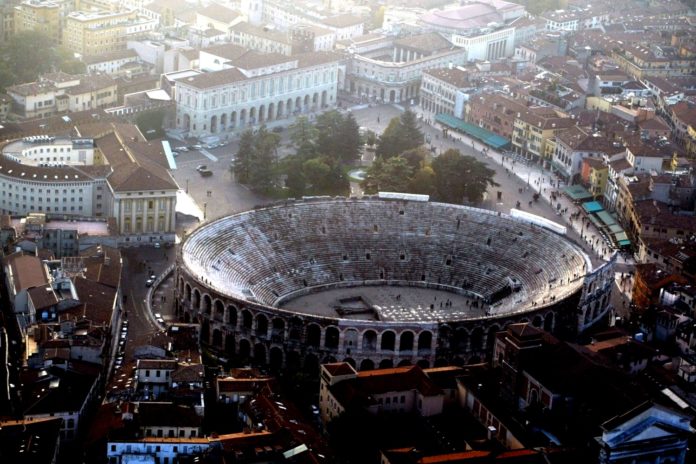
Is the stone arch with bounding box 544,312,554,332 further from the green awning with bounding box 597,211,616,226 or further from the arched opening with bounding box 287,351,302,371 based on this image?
the green awning with bounding box 597,211,616,226

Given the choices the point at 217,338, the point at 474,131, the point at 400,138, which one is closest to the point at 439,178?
the point at 400,138

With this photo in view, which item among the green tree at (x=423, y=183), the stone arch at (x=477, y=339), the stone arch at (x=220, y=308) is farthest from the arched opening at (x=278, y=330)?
the green tree at (x=423, y=183)

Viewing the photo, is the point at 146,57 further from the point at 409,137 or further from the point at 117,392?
the point at 117,392

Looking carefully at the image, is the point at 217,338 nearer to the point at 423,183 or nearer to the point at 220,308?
the point at 220,308

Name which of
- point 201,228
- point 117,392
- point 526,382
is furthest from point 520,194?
point 117,392

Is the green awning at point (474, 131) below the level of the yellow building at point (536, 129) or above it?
below

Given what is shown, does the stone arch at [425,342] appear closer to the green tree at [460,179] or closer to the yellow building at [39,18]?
the green tree at [460,179]
